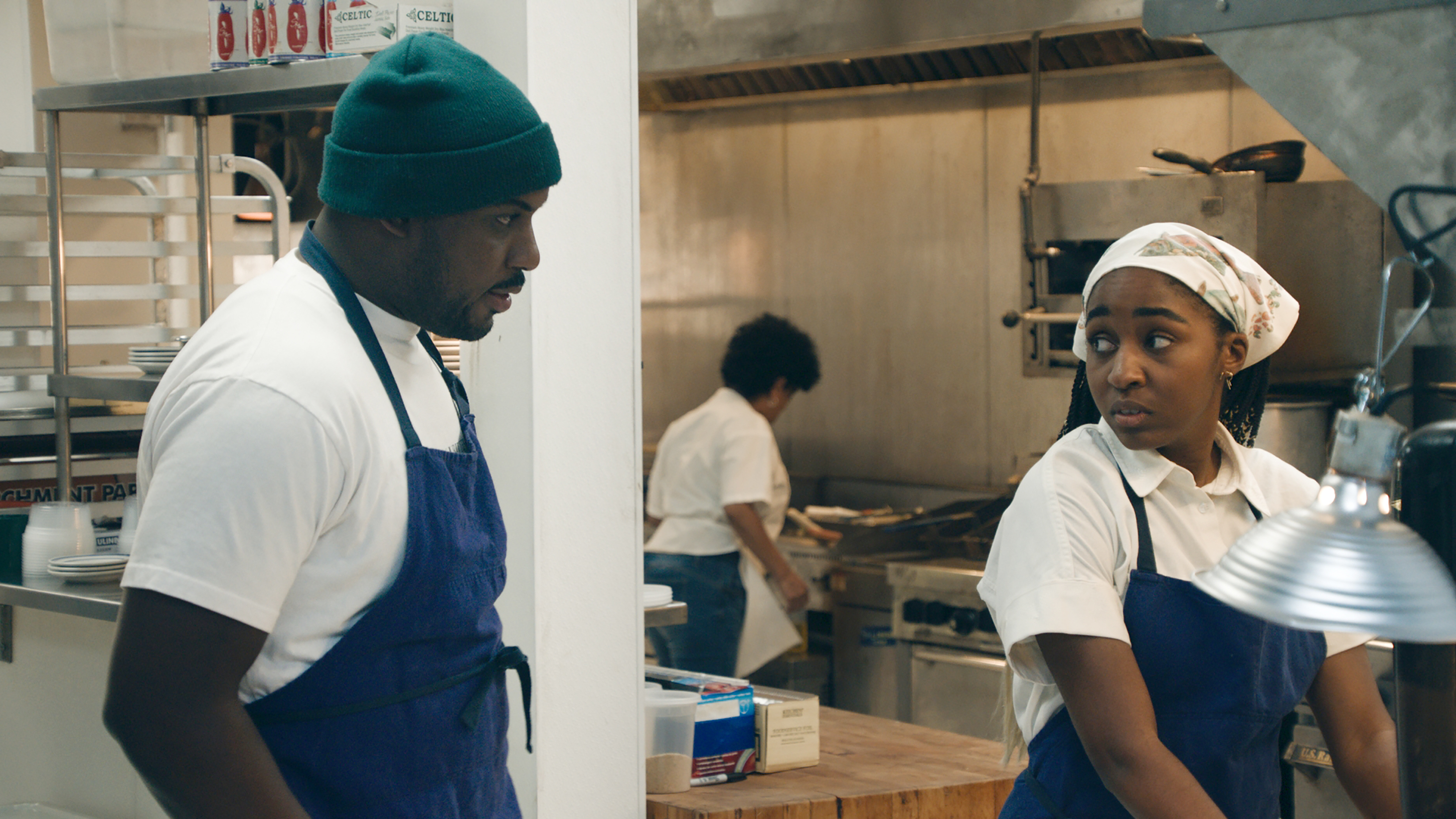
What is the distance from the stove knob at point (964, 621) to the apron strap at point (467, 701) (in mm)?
2928

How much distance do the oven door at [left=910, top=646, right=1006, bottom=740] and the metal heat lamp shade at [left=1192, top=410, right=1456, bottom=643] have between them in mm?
3492

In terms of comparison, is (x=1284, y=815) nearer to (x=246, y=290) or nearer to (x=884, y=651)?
(x=246, y=290)

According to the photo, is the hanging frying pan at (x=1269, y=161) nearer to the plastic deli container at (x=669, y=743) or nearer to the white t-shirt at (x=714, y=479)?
the white t-shirt at (x=714, y=479)

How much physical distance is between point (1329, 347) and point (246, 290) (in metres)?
3.52

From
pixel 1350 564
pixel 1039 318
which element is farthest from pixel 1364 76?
pixel 1039 318

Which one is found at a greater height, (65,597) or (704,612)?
(65,597)

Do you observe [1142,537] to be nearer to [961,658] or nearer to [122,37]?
[122,37]

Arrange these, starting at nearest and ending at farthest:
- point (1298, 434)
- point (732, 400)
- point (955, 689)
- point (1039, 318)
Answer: point (1298, 434) → point (1039, 318) → point (955, 689) → point (732, 400)

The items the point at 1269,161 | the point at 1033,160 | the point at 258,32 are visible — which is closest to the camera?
the point at 258,32

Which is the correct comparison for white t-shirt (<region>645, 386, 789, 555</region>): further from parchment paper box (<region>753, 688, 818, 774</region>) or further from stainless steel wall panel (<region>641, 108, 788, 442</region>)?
parchment paper box (<region>753, 688, 818, 774</region>)

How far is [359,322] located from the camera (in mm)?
1285

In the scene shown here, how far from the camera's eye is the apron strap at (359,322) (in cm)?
128

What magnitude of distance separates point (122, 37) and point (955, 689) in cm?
318

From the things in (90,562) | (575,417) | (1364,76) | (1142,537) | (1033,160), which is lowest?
(90,562)
